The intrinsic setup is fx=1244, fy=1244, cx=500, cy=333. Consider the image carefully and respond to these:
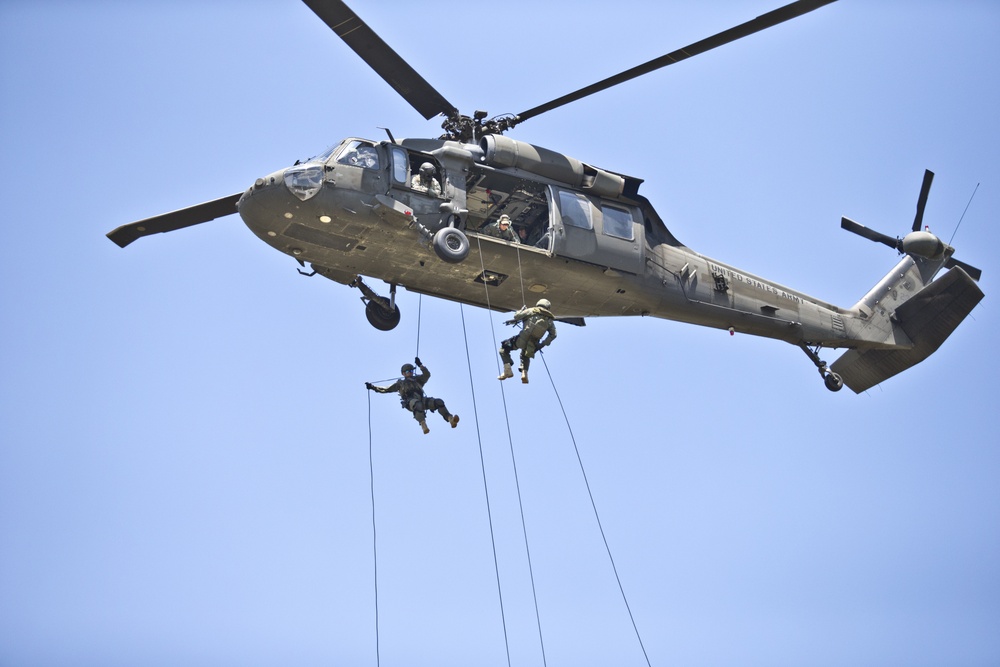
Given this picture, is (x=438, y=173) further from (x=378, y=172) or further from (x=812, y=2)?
(x=812, y=2)

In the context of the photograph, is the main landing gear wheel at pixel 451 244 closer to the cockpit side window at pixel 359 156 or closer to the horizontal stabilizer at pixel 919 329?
the cockpit side window at pixel 359 156

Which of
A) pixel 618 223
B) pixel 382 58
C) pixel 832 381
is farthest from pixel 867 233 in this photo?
pixel 382 58

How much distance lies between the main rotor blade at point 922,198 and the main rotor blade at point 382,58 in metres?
9.35

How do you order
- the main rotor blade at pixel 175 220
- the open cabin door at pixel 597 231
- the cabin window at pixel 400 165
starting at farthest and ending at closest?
the main rotor blade at pixel 175 220 → the open cabin door at pixel 597 231 → the cabin window at pixel 400 165

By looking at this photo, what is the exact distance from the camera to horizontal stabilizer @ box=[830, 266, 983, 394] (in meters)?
22.0

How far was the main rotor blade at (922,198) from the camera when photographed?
2267 cm

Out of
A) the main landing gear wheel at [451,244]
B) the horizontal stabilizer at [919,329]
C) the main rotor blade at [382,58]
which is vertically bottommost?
the main landing gear wheel at [451,244]

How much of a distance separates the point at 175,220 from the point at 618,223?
→ 667 centimetres

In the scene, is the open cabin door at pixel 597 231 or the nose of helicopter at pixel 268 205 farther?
the open cabin door at pixel 597 231

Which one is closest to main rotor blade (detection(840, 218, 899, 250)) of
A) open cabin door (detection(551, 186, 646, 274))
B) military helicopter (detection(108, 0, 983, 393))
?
military helicopter (detection(108, 0, 983, 393))

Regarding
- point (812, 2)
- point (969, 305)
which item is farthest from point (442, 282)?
point (969, 305)

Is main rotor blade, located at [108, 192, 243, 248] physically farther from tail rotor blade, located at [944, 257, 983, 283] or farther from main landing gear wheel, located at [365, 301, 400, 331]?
tail rotor blade, located at [944, 257, 983, 283]

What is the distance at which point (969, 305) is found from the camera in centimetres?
2186

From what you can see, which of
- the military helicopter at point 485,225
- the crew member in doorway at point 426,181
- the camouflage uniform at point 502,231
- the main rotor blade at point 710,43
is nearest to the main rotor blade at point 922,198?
the military helicopter at point 485,225
